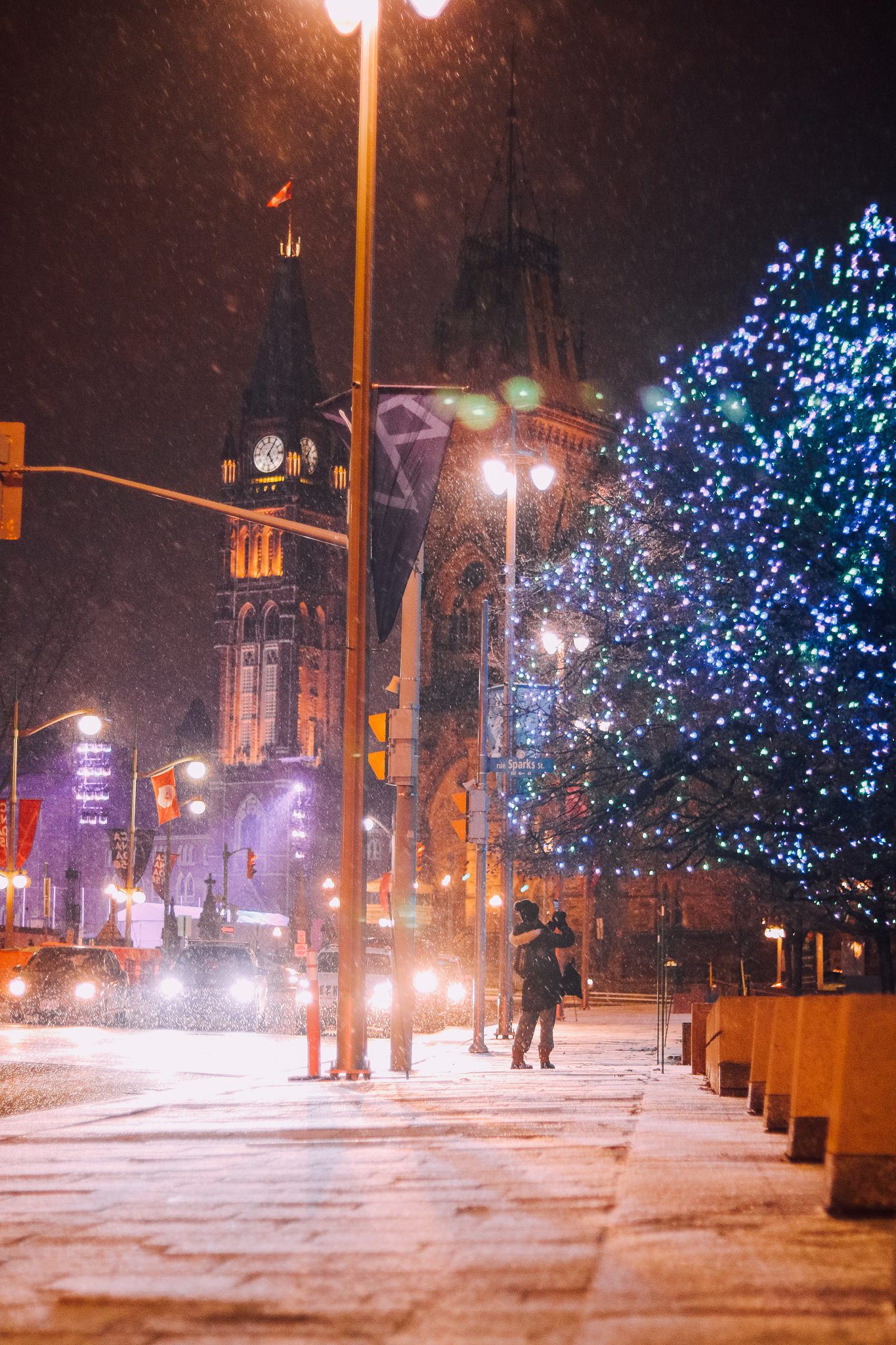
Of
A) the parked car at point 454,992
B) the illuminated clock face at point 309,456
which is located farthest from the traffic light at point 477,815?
the illuminated clock face at point 309,456

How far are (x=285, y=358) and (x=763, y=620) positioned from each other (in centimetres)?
13222

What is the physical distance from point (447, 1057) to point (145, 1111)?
10821 millimetres

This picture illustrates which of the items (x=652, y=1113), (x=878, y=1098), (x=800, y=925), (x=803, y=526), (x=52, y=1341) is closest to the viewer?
(x=52, y=1341)

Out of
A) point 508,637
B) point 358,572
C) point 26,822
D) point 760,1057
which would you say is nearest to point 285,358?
point 26,822

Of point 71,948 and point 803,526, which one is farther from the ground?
point 803,526

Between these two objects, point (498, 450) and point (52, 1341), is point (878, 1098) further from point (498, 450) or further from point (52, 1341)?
point (498, 450)

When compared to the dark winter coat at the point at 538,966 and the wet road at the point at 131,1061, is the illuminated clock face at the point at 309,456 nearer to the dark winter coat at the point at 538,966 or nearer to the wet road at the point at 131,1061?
the wet road at the point at 131,1061

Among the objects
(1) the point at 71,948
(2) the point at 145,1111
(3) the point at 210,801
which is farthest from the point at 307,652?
(2) the point at 145,1111

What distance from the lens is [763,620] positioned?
21.3 meters

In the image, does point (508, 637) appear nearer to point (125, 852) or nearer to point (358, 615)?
point (358, 615)

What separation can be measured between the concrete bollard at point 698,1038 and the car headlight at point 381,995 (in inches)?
506

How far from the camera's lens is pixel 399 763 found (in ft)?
61.2

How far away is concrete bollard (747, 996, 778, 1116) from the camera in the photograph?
35.2ft

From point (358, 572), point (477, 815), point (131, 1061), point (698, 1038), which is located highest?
point (358, 572)
